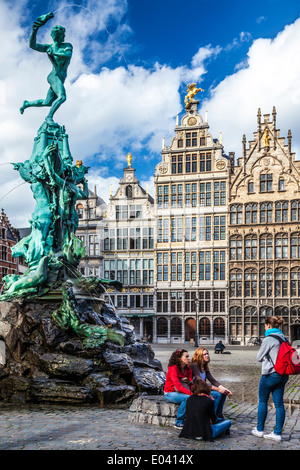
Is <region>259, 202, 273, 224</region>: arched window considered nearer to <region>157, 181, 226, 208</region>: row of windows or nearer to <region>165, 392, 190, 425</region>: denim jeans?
<region>157, 181, 226, 208</region>: row of windows

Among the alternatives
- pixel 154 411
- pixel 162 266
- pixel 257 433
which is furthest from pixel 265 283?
pixel 257 433

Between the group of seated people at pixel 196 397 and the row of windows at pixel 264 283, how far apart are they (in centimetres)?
3581

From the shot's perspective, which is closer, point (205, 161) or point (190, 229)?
point (205, 161)

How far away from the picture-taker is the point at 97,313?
1641cm

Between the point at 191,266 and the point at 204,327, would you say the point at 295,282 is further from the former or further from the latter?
the point at 191,266

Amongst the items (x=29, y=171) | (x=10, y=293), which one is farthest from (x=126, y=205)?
(x=10, y=293)

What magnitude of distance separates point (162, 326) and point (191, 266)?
5931mm

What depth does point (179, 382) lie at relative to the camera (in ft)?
28.1

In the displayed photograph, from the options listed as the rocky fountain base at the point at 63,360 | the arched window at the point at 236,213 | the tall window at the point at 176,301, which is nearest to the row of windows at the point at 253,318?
the tall window at the point at 176,301

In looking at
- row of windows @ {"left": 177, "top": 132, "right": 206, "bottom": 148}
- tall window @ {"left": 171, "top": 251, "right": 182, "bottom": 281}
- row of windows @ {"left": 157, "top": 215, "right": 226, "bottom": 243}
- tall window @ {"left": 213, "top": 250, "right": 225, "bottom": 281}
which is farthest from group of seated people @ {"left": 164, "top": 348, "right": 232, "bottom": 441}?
row of windows @ {"left": 177, "top": 132, "right": 206, "bottom": 148}

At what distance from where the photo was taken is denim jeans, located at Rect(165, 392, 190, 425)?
27.6 feet

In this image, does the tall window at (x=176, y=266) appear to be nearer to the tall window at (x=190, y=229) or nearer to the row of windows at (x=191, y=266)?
the row of windows at (x=191, y=266)

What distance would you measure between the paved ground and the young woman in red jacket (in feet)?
1.15

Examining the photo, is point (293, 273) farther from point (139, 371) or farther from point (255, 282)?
point (139, 371)
